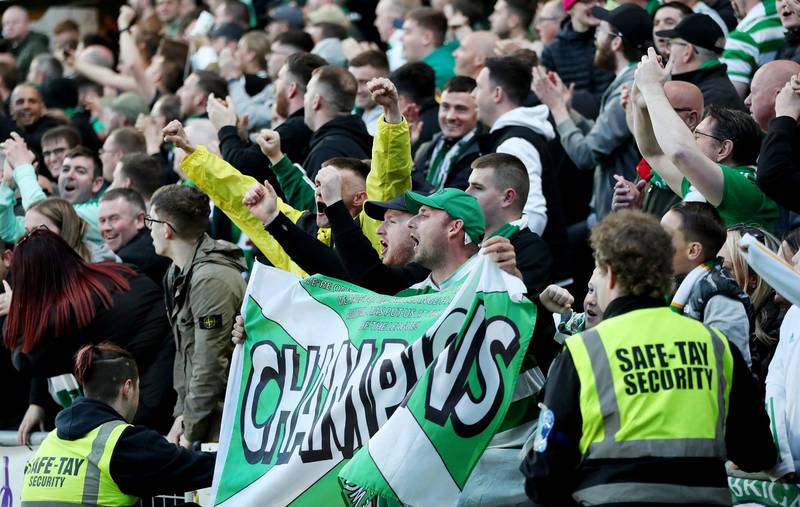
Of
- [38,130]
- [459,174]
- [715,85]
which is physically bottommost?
[38,130]

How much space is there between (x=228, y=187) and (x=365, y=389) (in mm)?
2056

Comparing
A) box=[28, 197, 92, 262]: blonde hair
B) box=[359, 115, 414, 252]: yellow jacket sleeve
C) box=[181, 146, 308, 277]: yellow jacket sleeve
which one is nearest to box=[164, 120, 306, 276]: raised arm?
box=[181, 146, 308, 277]: yellow jacket sleeve

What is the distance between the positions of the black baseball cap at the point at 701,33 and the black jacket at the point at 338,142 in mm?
2063

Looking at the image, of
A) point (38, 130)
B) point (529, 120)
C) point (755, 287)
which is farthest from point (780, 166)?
point (38, 130)

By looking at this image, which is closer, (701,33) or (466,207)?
(466,207)

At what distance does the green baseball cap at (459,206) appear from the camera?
632 centimetres

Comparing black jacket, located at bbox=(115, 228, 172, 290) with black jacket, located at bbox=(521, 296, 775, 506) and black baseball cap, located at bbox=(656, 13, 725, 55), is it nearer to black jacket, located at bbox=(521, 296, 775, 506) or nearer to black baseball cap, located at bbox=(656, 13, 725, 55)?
black baseball cap, located at bbox=(656, 13, 725, 55)

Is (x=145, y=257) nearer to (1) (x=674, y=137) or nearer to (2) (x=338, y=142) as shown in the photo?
(2) (x=338, y=142)

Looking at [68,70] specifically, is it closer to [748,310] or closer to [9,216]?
[9,216]

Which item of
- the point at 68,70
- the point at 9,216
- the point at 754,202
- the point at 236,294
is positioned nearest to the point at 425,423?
the point at 754,202

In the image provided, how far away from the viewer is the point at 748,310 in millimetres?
5547

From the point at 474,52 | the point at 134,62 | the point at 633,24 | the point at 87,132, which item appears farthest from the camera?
the point at 134,62

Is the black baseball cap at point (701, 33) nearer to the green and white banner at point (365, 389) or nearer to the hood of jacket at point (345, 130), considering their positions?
the hood of jacket at point (345, 130)

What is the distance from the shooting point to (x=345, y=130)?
8.55 meters
